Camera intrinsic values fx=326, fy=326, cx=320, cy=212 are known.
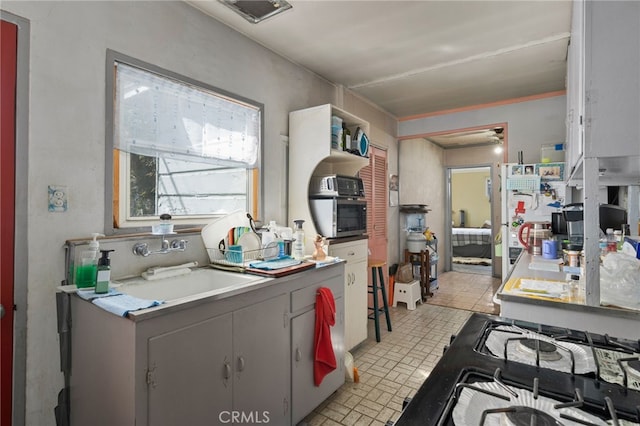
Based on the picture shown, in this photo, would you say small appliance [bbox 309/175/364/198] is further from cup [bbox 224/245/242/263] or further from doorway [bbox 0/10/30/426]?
doorway [bbox 0/10/30/426]

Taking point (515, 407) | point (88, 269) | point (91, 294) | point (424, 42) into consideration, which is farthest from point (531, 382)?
point (424, 42)

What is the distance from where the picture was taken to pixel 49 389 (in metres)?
1.50

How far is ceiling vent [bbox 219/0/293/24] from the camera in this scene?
2102mm

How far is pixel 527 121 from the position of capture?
13.1 feet

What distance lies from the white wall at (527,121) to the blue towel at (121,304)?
4.26 metres

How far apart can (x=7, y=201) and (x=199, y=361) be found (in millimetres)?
1069

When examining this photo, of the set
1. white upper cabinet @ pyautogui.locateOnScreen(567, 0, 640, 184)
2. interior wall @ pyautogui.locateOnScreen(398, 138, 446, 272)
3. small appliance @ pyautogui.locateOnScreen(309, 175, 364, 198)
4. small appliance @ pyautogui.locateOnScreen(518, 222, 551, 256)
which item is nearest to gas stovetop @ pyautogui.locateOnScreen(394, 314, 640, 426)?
white upper cabinet @ pyautogui.locateOnScreen(567, 0, 640, 184)

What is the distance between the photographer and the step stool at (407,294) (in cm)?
429

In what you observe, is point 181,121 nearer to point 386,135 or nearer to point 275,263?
point 275,263

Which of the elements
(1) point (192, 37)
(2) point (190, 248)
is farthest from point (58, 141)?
(1) point (192, 37)

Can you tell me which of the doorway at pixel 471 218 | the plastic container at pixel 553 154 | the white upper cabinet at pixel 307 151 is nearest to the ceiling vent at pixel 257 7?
the white upper cabinet at pixel 307 151

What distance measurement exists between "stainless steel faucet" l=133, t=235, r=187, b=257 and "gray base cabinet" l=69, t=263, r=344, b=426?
1.24 ft

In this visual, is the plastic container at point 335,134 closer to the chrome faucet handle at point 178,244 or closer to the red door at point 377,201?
the red door at point 377,201

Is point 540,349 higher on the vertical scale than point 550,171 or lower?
lower
